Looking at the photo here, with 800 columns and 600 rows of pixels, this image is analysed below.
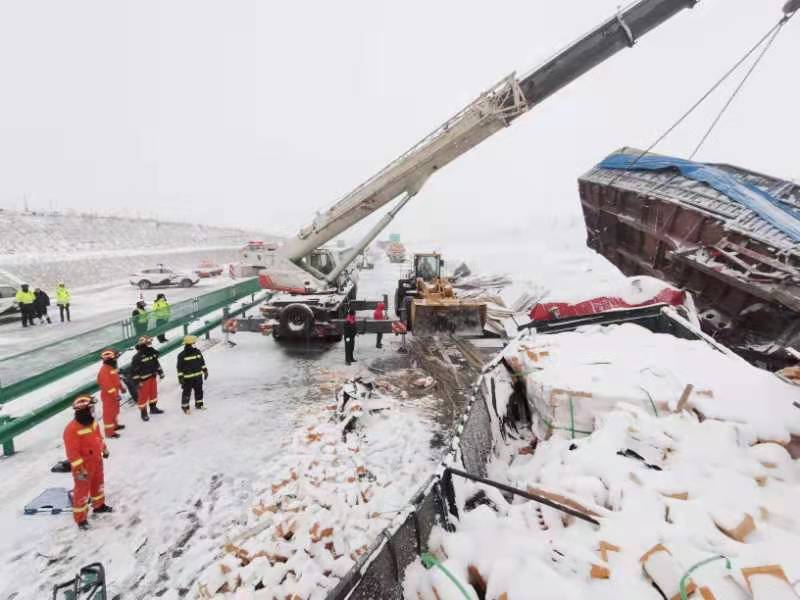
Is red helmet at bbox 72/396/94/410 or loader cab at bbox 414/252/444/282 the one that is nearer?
red helmet at bbox 72/396/94/410

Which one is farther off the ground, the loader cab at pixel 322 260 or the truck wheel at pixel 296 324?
the loader cab at pixel 322 260

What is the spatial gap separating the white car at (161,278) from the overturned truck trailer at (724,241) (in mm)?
23331

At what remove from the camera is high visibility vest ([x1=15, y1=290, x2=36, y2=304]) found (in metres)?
13.1

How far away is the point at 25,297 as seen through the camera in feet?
43.3

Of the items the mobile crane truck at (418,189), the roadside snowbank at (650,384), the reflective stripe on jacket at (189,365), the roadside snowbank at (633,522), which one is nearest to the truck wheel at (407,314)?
the mobile crane truck at (418,189)

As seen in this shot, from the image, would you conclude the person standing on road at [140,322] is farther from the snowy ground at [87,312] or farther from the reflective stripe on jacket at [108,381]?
the snowy ground at [87,312]

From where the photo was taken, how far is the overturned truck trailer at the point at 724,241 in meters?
6.25

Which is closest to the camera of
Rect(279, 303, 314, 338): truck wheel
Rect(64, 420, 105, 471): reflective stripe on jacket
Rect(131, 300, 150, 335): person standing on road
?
Rect(64, 420, 105, 471): reflective stripe on jacket

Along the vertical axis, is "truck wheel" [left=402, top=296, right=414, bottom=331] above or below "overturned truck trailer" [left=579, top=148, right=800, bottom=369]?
below

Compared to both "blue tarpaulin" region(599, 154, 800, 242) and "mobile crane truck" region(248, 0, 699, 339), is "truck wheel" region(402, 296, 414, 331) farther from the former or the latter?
"blue tarpaulin" region(599, 154, 800, 242)

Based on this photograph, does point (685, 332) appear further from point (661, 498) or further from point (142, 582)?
point (142, 582)

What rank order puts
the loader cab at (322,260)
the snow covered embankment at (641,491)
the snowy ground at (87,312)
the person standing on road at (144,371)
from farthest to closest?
the loader cab at (322,260) → the snowy ground at (87,312) → the person standing on road at (144,371) → the snow covered embankment at (641,491)

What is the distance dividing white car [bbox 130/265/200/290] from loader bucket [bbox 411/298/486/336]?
19.7 m

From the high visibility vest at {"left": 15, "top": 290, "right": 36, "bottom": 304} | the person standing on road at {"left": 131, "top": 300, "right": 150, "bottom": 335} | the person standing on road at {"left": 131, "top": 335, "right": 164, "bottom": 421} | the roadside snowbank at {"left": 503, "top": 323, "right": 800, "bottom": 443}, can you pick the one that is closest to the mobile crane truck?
the person standing on road at {"left": 131, "top": 300, "right": 150, "bottom": 335}
